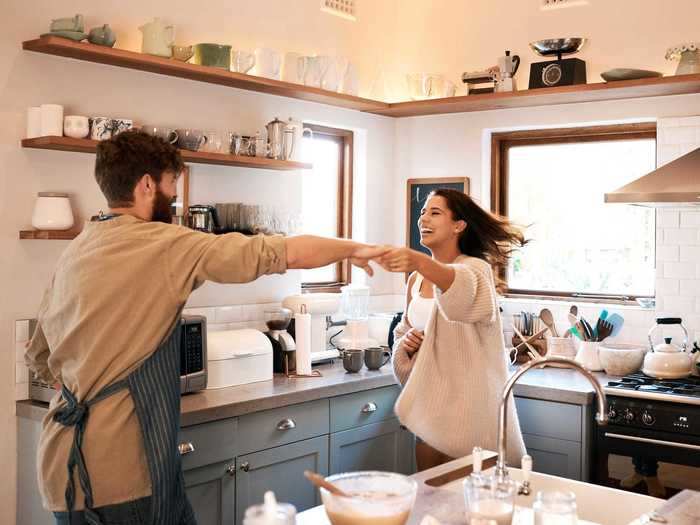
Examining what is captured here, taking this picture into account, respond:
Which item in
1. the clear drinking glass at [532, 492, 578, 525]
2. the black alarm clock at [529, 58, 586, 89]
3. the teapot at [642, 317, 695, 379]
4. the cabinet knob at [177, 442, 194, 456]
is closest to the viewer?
the clear drinking glass at [532, 492, 578, 525]

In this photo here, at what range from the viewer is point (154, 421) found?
2424mm

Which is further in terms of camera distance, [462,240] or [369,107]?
[369,107]

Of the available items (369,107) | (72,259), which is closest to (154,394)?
(72,259)

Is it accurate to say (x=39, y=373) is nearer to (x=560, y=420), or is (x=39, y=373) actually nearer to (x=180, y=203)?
(x=180, y=203)

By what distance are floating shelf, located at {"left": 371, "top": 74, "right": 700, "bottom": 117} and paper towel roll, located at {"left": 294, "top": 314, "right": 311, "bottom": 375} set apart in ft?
5.08

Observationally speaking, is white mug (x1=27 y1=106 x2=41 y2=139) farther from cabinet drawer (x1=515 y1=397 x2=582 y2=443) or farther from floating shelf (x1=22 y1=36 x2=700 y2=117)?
cabinet drawer (x1=515 y1=397 x2=582 y2=443)

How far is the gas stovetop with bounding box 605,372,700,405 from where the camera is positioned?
383cm

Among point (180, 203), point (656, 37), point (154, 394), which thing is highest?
point (656, 37)

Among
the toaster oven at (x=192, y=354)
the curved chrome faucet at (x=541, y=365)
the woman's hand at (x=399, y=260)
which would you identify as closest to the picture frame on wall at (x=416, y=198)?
the toaster oven at (x=192, y=354)

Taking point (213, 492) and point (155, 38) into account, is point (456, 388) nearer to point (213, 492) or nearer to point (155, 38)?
point (213, 492)

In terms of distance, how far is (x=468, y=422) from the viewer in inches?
125

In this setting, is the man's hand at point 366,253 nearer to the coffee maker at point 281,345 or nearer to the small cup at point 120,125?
the small cup at point 120,125

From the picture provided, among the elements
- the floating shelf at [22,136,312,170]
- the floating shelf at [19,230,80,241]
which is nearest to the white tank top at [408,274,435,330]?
the floating shelf at [22,136,312,170]

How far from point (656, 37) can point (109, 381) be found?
11.4ft
